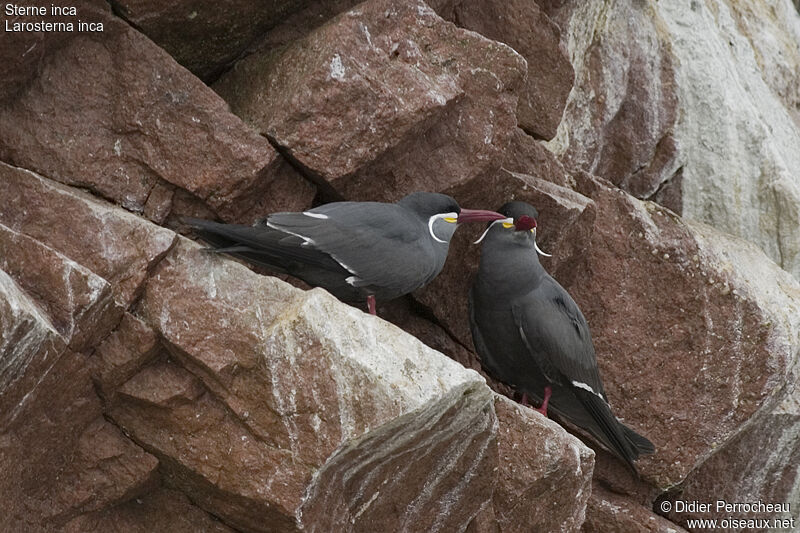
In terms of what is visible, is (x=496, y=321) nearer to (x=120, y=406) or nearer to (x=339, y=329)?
(x=339, y=329)

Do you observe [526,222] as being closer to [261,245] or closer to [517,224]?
[517,224]

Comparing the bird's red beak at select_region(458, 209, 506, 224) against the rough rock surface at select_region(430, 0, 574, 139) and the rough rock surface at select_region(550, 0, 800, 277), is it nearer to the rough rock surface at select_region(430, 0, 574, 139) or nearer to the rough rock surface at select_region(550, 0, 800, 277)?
the rough rock surface at select_region(430, 0, 574, 139)

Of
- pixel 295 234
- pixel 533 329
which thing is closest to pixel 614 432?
pixel 533 329

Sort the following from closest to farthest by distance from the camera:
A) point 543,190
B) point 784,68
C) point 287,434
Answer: point 287,434 → point 543,190 → point 784,68

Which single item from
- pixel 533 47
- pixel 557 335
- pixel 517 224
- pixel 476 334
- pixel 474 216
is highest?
pixel 533 47

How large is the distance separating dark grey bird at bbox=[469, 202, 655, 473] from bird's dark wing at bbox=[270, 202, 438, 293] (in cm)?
92

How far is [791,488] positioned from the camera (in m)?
9.27

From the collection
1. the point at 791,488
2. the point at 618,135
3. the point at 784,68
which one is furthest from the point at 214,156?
the point at 784,68

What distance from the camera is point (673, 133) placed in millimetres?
10094

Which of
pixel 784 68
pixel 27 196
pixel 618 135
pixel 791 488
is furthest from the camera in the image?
pixel 784 68

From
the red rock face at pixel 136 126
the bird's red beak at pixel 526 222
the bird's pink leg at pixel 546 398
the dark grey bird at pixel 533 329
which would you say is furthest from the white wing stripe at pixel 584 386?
the red rock face at pixel 136 126

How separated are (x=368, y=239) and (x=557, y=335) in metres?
1.65

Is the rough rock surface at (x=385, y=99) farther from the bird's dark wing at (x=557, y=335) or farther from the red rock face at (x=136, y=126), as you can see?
the bird's dark wing at (x=557, y=335)

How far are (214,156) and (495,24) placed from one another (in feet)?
9.05
